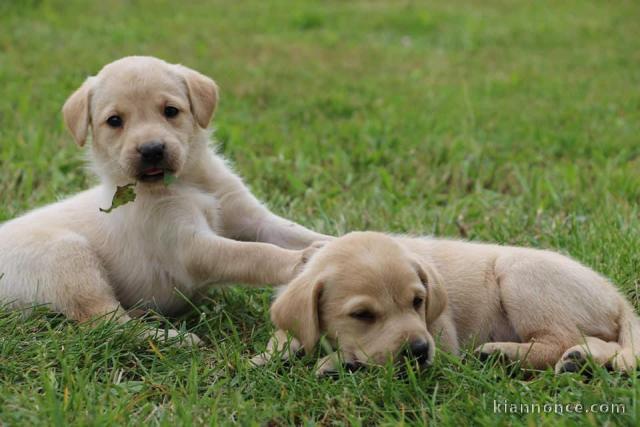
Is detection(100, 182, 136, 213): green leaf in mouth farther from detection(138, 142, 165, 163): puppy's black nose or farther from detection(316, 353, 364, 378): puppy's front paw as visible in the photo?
detection(316, 353, 364, 378): puppy's front paw

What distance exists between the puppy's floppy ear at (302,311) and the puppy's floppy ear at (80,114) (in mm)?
1664

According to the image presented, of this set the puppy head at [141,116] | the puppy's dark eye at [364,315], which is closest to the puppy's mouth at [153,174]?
the puppy head at [141,116]

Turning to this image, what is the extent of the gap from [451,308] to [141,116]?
2021 millimetres

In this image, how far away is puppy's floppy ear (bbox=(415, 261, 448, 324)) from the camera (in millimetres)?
4148

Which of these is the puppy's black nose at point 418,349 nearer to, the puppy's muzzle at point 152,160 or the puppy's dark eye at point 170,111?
the puppy's muzzle at point 152,160

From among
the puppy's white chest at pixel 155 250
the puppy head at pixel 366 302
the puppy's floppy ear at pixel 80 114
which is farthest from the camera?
the puppy's floppy ear at pixel 80 114

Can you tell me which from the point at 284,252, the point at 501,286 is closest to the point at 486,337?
the point at 501,286

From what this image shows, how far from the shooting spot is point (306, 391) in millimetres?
3787

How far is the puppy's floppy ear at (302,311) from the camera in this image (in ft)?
13.3

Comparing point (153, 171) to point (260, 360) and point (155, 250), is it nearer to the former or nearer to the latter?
point (155, 250)

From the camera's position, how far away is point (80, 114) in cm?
495

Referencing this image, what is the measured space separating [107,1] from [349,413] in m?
13.5

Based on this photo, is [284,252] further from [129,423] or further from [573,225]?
[573,225]

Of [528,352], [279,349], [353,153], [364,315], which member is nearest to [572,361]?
[528,352]
